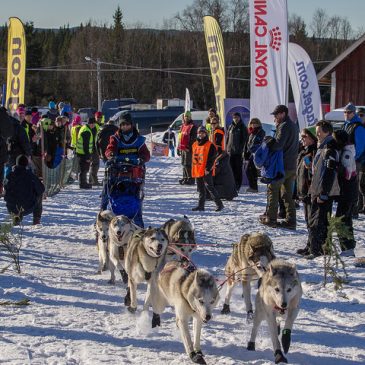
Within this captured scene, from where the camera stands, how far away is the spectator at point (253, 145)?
34.2 ft

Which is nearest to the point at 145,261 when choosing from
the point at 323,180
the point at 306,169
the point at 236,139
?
the point at 323,180

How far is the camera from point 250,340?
436 centimetres

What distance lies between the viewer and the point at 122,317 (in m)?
5.12

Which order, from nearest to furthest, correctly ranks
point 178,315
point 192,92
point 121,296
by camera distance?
point 178,315
point 121,296
point 192,92

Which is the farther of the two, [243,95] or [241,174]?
[243,95]

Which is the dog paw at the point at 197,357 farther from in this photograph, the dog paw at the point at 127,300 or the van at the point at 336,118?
the van at the point at 336,118

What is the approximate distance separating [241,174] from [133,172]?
5.73 m

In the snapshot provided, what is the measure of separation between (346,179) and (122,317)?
2.99 metres

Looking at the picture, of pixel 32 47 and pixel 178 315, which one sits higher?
pixel 32 47

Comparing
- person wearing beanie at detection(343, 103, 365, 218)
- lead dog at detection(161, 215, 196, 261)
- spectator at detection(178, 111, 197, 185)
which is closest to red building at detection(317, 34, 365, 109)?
spectator at detection(178, 111, 197, 185)

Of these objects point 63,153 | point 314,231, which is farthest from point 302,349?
point 63,153

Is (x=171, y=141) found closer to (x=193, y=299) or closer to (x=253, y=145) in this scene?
(x=253, y=145)

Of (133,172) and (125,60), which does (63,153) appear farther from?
(125,60)

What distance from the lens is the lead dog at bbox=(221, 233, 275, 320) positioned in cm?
505
